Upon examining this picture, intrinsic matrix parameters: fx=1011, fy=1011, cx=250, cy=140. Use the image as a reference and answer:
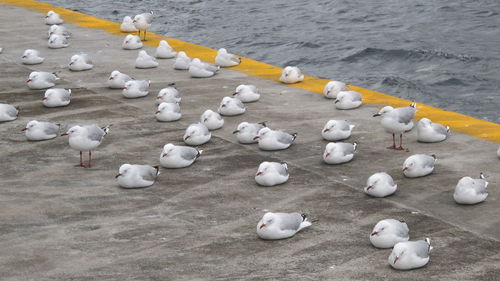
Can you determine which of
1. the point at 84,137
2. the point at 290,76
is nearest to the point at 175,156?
the point at 84,137

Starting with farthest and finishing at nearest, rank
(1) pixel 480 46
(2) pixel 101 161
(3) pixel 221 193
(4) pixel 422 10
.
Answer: (4) pixel 422 10
(1) pixel 480 46
(2) pixel 101 161
(3) pixel 221 193

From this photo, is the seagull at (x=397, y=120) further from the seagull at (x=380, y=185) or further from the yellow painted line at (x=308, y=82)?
the seagull at (x=380, y=185)

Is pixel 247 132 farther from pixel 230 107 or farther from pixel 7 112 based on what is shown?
pixel 7 112

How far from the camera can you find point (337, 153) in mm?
18000

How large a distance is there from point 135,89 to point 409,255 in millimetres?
10746

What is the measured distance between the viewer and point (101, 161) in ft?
61.8

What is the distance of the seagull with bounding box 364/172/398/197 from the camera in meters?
16.3

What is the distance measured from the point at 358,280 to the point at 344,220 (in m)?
2.33

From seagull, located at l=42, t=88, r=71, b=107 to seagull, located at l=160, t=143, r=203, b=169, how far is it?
16.2 ft

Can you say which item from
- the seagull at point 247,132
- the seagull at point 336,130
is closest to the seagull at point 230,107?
the seagull at point 247,132

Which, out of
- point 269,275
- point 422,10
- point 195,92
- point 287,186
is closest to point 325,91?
point 195,92

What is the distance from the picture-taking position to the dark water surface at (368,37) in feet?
102

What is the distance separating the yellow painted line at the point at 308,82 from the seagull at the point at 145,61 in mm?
1971

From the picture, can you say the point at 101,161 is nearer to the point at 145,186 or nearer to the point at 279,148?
the point at 145,186
